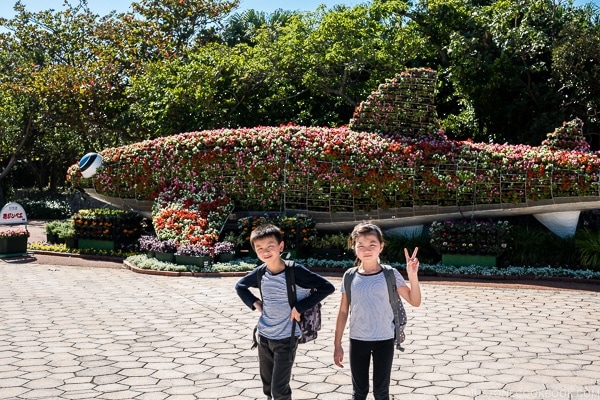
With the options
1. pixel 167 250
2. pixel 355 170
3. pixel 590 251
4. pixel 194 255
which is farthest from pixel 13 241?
pixel 590 251

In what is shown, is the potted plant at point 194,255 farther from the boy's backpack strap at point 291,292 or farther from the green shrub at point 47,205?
the green shrub at point 47,205

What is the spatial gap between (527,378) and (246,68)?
56.3 feet

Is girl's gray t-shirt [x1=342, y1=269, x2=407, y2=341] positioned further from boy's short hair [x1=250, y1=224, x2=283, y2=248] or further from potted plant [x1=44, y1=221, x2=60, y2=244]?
potted plant [x1=44, y1=221, x2=60, y2=244]

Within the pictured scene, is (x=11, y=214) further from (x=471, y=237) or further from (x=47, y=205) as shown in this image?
(x=47, y=205)

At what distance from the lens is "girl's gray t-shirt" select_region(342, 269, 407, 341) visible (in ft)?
13.7

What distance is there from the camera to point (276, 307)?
14.6 feet

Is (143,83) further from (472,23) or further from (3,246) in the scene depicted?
(472,23)

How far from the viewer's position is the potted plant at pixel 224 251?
12836 mm

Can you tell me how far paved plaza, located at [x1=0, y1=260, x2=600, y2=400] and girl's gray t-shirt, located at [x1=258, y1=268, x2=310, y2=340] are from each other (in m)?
0.96

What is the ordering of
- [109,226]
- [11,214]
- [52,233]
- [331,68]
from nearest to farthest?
[11,214]
[109,226]
[52,233]
[331,68]

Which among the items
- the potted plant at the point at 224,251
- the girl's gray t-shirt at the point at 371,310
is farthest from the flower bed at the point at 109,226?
the girl's gray t-shirt at the point at 371,310

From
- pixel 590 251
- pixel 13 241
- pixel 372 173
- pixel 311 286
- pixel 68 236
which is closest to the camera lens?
pixel 311 286

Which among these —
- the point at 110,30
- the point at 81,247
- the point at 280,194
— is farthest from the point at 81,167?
the point at 110,30

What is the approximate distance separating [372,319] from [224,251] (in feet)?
29.2
